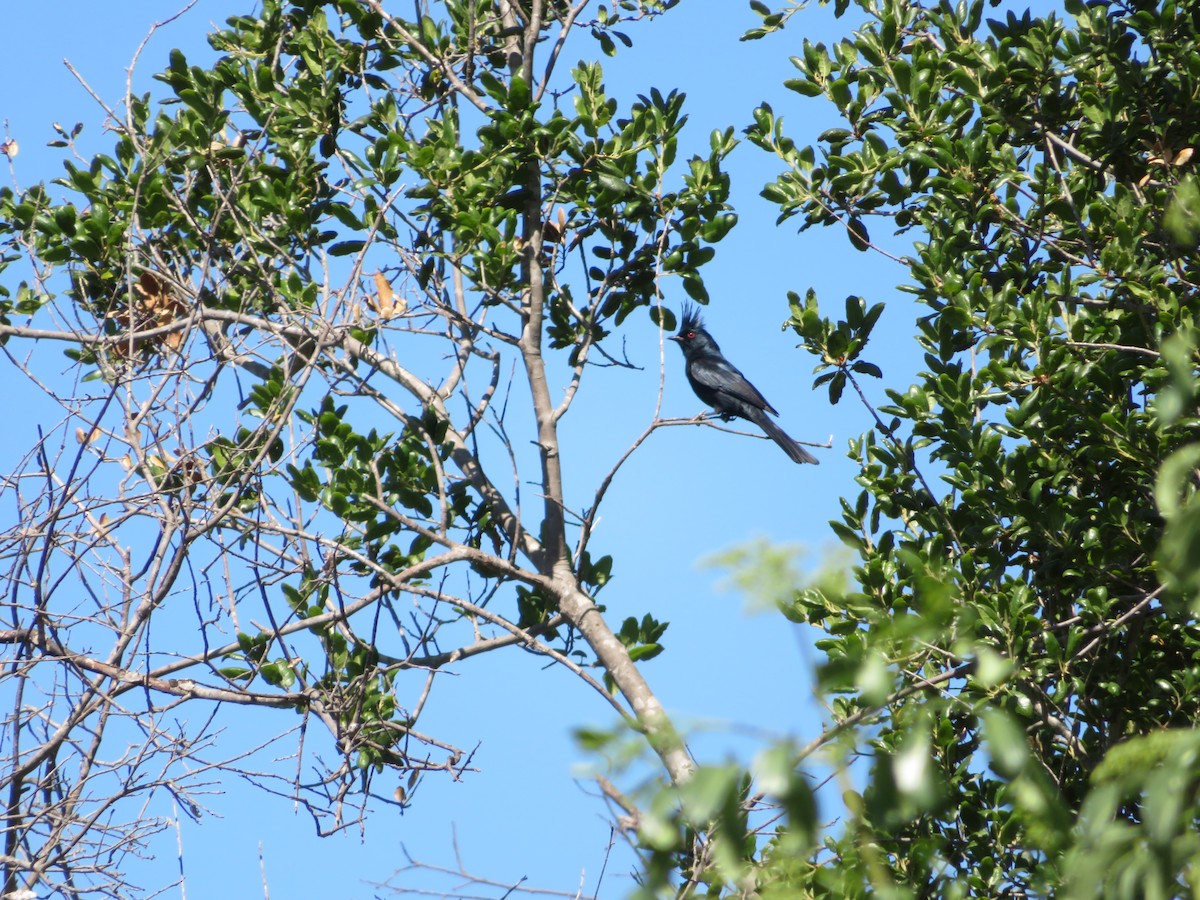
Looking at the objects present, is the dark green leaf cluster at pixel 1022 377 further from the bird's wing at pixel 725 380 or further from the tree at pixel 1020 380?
the bird's wing at pixel 725 380

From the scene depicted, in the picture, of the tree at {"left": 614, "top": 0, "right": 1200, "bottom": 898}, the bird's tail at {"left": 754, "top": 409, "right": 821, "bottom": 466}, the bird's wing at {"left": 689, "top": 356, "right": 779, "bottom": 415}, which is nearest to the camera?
the tree at {"left": 614, "top": 0, "right": 1200, "bottom": 898}

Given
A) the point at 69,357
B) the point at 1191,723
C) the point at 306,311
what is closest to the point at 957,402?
the point at 1191,723

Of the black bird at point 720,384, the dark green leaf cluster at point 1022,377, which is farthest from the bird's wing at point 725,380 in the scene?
the dark green leaf cluster at point 1022,377

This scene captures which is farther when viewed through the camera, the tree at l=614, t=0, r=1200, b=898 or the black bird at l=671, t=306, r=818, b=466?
the black bird at l=671, t=306, r=818, b=466

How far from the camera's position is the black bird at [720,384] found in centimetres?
799

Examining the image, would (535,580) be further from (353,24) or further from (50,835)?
(353,24)

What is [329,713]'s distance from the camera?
185 inches

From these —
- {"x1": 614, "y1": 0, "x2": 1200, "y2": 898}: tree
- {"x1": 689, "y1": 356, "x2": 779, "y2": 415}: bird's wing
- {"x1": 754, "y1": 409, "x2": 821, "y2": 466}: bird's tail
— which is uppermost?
{"x1": 689, "y1": 356, "x2": 779, "y2": 415}: bird's wing

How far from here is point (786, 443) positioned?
774 cm

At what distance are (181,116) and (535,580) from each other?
8.90 ft

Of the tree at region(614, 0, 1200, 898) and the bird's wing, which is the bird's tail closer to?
the bird's wing

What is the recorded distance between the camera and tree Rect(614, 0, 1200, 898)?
14.0 feet

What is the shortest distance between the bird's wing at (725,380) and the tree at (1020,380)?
3211mm

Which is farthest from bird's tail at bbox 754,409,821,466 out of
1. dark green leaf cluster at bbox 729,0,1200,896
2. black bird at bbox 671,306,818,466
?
dark green leaf cluster at bbox 729,0,1200,896
